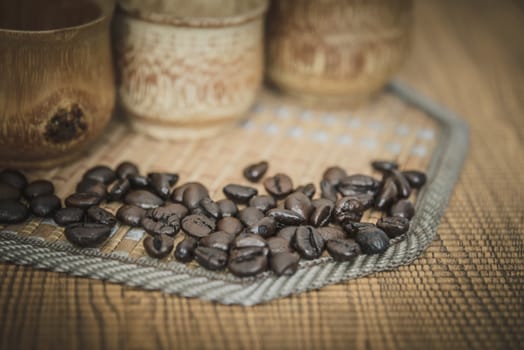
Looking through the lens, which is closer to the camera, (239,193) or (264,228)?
(264,228)

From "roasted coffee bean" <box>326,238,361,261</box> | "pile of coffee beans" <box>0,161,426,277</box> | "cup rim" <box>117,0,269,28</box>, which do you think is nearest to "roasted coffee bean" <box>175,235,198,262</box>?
"pile of coffee beans" <box>0,161,426,277</box>

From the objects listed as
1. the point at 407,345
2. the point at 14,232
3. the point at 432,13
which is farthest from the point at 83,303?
the point at 432,13

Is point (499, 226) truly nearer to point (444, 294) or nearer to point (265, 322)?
point (444, 294)

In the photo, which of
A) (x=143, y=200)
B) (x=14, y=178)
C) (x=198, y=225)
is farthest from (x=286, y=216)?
(x=14, y=178)

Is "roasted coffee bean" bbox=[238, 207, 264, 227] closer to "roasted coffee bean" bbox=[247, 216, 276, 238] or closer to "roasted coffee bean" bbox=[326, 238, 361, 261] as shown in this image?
"roasted coffee bean" bbox=[247, 216, 276, 238]

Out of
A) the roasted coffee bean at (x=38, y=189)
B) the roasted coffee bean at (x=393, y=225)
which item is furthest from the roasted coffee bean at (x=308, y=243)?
the roasted coffee bean at (x=38, y=189)

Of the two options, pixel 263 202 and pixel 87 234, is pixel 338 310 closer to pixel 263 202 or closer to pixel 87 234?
pixel 263 202
